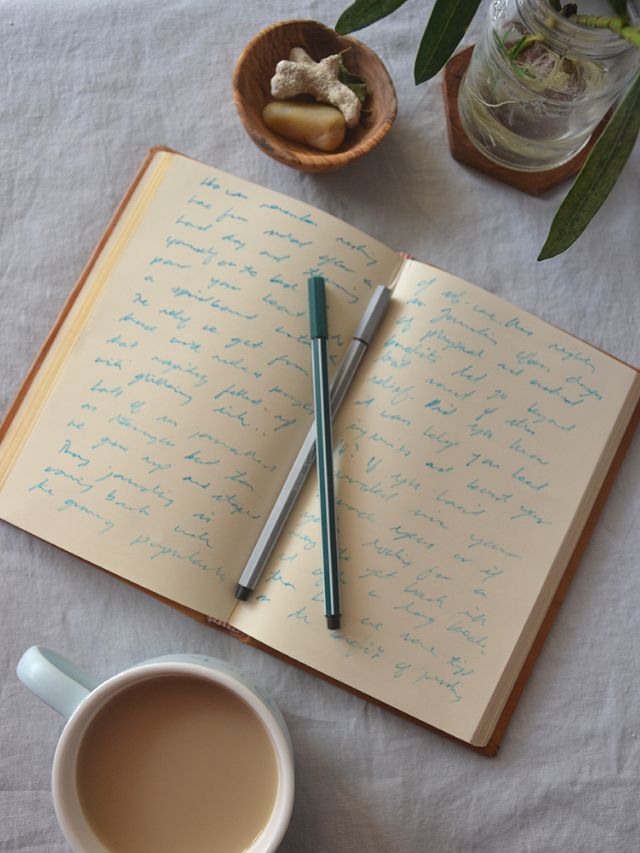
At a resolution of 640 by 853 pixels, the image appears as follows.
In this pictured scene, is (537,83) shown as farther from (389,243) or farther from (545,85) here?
(389,243)

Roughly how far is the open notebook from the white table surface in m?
0.02

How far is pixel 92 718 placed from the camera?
0.40m

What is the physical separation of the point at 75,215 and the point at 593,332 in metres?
0.34

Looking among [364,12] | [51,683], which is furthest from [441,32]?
[51,683]

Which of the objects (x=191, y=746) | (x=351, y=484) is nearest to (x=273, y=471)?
(x=351, y=484)

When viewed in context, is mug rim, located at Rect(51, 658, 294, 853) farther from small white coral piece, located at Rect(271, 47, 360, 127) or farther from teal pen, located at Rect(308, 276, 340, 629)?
small white coral piece, located at Rect(271, 47, 360, 127)

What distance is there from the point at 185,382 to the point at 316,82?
0.67ft

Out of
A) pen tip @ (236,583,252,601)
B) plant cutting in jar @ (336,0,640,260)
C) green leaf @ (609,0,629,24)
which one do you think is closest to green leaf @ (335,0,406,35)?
plant cutting in jar @ (336,0,640,260)

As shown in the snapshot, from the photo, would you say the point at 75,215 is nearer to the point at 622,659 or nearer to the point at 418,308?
the point at 418,308

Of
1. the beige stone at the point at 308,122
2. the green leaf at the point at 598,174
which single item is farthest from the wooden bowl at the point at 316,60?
the green leaf at the point at 598,174

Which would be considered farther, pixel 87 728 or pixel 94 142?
pixel 94 142

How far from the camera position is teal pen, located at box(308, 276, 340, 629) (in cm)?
45

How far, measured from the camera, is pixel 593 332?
502 millimetres

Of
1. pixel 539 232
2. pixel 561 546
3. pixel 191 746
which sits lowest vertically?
pixel 191 746
